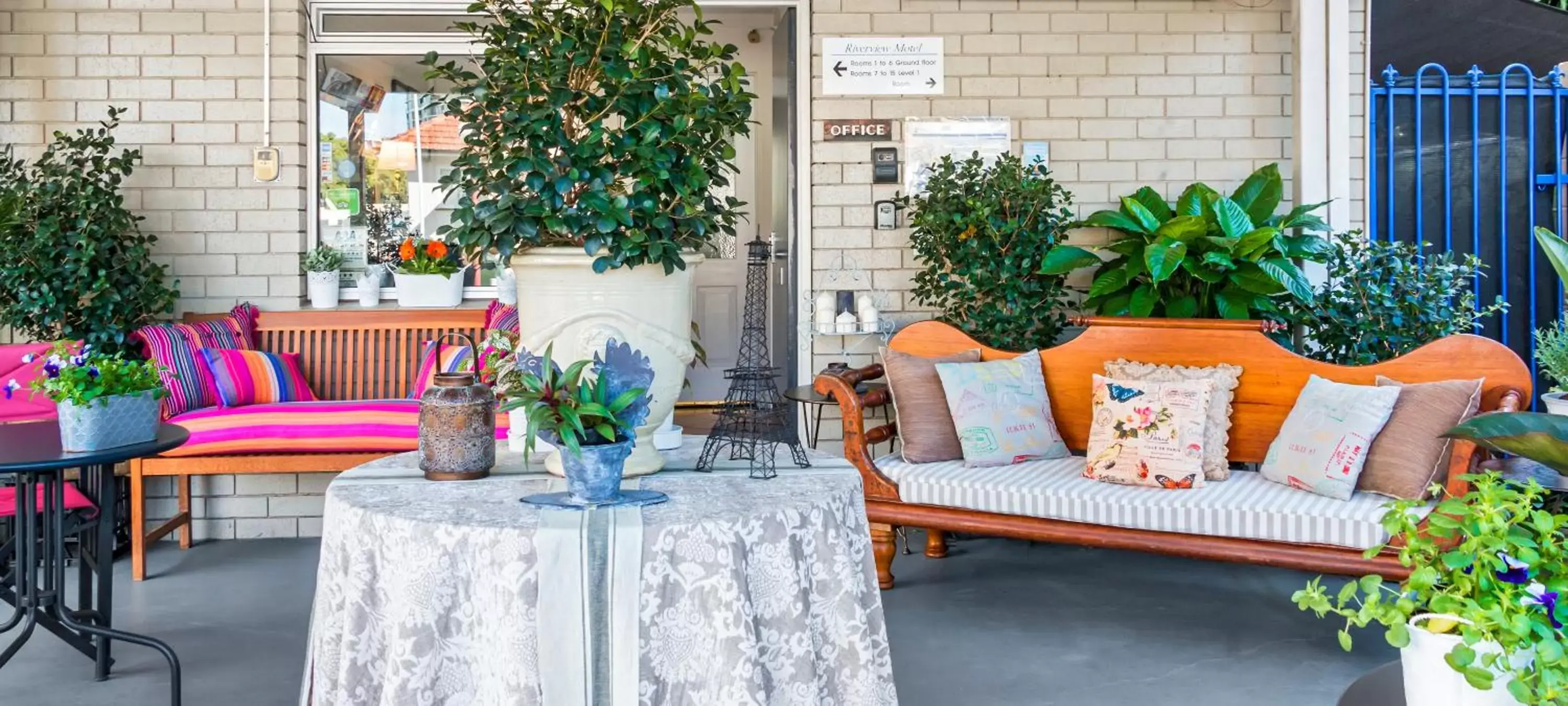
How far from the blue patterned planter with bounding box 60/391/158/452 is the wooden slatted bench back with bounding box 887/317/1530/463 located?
2.71m

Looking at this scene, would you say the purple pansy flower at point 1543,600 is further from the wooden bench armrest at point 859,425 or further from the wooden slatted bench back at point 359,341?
the wooden slatted bench back at point 359,341

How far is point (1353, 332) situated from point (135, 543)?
Answer: 4703 millimetres

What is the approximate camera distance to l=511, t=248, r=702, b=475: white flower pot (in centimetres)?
243

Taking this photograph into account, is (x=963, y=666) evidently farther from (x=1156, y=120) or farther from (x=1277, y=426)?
(x=1156, y=120)

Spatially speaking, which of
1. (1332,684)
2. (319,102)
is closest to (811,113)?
(319,102)

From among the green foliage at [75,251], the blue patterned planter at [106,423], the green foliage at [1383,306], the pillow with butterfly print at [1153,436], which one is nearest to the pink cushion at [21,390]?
the green foliage at [75,251]

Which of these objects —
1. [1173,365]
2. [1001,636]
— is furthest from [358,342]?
[1173,365]

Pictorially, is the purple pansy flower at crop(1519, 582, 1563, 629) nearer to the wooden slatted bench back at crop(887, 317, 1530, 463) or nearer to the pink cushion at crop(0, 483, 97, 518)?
the wooden slatted bench back at crop(887, 317, 1530, 463)

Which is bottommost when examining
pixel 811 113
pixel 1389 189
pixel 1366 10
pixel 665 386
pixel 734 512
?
pixel 734 512

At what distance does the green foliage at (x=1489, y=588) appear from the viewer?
118 centimetres

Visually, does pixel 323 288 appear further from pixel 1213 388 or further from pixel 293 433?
pixel 1213 388

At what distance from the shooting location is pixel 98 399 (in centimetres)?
304

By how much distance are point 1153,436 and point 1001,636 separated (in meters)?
0.82

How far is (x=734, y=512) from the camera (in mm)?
2074
